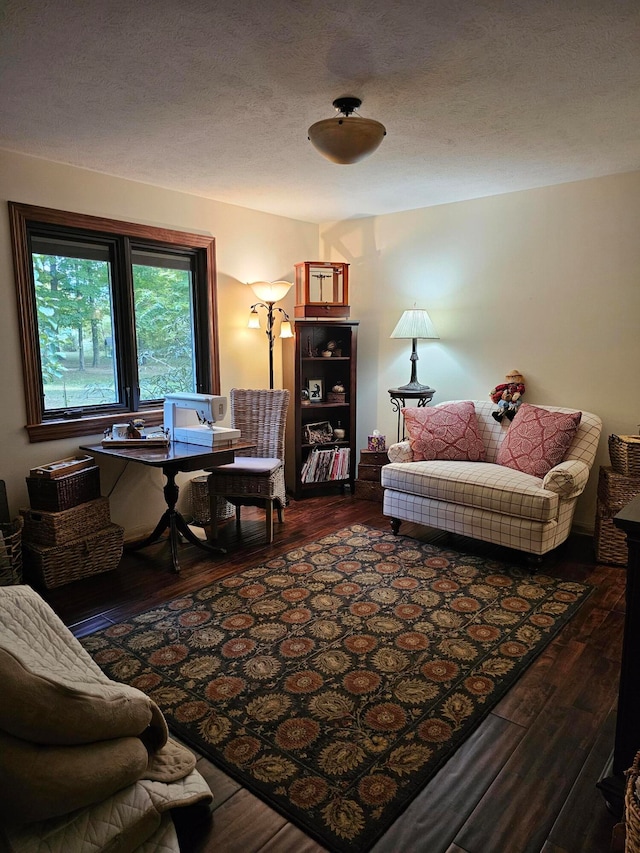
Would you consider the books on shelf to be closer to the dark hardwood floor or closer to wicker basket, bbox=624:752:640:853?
the dark hardwood floor

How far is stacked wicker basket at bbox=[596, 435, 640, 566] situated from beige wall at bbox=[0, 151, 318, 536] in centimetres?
272

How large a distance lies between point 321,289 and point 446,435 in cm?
177

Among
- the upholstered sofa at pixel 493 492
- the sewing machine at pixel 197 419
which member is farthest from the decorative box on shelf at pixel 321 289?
the sewing machine at pixel 197 419

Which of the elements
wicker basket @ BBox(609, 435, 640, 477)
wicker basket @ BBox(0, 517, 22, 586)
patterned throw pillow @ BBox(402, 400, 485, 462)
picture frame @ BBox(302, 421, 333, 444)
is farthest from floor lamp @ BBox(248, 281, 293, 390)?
wicker basket @ BBox(609, 435, 640, 477)

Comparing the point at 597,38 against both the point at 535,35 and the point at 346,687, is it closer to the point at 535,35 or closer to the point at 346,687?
the point at 535,35

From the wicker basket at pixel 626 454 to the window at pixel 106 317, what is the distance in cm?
285

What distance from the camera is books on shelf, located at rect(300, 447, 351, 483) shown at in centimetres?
472

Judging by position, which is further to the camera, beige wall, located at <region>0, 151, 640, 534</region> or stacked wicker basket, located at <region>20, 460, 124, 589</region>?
beige wall, located at <region>0, 151, 640, 534</region>

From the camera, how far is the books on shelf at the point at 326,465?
472cm

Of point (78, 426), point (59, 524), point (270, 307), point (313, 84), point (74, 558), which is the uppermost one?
point (313, 84)

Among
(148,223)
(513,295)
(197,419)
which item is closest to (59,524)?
(197,419)

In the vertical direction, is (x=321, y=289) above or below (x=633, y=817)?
above

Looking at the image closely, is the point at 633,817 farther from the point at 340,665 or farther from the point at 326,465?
the point at 326,465

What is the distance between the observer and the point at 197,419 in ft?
12.0
